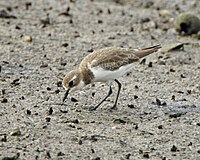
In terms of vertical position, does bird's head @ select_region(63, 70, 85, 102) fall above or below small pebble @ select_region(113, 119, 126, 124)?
above

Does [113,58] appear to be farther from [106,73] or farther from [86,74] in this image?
[86,74]

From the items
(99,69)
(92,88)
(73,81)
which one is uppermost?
(99,69)

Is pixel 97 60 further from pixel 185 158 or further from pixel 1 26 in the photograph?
pixel 1 26

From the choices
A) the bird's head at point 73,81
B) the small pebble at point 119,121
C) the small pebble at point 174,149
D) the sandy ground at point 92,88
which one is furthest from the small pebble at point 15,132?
the small pebble at point 174,149

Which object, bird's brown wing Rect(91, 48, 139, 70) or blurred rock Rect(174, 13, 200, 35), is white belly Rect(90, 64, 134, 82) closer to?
bird's brown wing Rect(91, 48, 139, 70)

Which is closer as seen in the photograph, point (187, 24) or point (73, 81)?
point (73, 81)

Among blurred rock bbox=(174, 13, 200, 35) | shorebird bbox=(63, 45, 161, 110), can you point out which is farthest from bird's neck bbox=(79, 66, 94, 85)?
blurred rock bbox=(174, 13, 200, 35)

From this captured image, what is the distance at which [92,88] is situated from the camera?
12469mm

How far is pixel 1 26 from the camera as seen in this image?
53.6 feet

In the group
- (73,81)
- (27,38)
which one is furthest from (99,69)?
(27,38)

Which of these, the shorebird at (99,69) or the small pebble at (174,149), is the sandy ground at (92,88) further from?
the shorebird at (99,69)

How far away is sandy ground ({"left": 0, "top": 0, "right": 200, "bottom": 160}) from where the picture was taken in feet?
31.3

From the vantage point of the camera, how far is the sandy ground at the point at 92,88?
376 inches

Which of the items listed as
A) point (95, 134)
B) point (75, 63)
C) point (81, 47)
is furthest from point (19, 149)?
point (81, 47)
